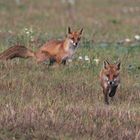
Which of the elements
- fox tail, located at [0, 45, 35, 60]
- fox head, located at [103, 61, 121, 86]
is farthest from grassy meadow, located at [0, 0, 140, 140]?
fox head, located at [103, 61, 121, 86]

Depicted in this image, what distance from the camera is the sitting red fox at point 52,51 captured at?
15.5 meters

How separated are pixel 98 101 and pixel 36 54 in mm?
3019

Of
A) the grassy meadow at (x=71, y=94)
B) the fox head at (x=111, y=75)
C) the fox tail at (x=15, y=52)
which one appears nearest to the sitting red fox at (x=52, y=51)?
the fox tail at (x=15, y=52)

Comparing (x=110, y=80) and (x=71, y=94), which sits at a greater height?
(x=110, y=80)

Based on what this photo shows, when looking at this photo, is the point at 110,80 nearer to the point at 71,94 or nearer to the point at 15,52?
the point at 71,94

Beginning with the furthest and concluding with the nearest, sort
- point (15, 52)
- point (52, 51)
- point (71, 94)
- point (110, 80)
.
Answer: point (52, 51) → point (15, 52) → point (71, 94) → point (110, 80)

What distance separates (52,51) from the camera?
51.5 feet

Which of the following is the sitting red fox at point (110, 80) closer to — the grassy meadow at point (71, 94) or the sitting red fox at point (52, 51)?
the grassy meadow at point (71, 94)

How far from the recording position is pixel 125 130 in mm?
11148

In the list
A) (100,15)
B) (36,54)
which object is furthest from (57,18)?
(36,54)

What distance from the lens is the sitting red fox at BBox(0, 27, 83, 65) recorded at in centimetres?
1547

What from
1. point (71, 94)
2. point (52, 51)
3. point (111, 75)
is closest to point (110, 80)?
point (111, 75)

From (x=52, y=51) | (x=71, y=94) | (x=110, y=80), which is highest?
(x=52, y=51)

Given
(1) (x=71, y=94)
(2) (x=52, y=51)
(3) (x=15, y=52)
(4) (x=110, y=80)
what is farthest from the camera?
(2) (x=52, y=51)
